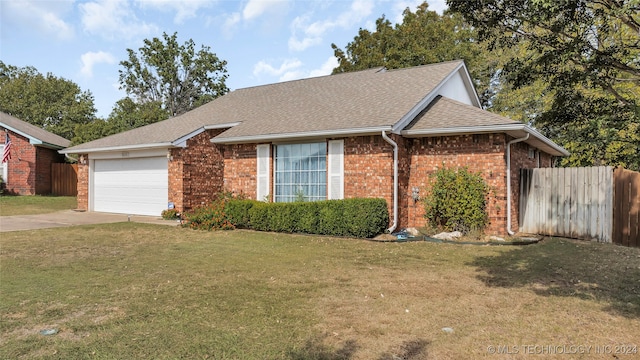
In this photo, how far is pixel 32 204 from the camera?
19406 millimetres

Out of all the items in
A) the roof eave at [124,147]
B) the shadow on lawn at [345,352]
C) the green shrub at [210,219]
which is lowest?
the shadow on lawn at [345,352]

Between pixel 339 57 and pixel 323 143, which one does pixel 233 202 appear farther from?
pixel 339 57

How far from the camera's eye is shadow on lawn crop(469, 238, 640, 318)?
5512mm

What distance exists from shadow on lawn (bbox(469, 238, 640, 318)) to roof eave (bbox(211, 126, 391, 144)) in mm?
4541

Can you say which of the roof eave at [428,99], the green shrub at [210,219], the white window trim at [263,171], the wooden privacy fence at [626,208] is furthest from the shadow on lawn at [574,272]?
the green shrub at [210,219]

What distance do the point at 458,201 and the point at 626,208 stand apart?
4.16 m

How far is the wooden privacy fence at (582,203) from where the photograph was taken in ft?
32.9

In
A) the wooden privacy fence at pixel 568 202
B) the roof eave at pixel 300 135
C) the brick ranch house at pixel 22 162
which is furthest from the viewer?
the brick ranch house at pixel 22 162

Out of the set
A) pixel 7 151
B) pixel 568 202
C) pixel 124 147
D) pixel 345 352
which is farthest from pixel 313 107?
pixel 7 151

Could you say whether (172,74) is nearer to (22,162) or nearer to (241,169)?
(22,162)

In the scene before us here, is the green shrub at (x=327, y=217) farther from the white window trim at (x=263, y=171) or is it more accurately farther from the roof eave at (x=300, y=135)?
the roof eave at (x=300, y=135)

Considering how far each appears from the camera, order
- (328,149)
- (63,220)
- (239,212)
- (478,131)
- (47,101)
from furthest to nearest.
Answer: (47,101), (63,220), (239,212), (328,149), (478,131)

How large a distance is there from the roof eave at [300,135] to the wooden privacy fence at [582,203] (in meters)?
4.93

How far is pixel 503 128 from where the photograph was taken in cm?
985
